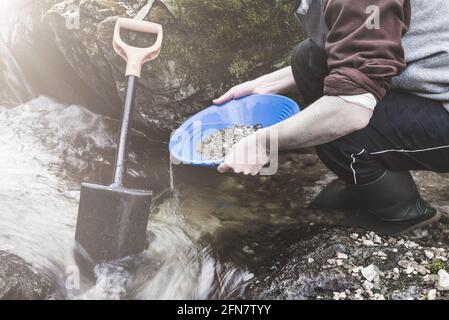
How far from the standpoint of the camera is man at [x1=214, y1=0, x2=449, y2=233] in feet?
6.22

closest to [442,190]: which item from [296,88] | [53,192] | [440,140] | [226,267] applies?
[440,140]

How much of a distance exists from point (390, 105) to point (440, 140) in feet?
0.95

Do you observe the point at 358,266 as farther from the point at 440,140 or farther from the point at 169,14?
the point at 169,14

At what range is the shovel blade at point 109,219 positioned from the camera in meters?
2.37

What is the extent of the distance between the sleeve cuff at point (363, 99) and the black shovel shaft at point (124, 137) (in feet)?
4.00

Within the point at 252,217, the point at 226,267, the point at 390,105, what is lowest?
the point at 226,267

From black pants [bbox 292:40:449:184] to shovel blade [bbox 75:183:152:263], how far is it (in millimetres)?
1039

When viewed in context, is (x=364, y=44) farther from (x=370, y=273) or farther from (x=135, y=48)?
(x=135, y=48)

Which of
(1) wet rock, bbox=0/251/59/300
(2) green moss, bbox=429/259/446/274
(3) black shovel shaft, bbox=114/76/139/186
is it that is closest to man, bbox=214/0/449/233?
(2) green moss, bbox=429/259/446/274

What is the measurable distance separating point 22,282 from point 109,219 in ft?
1.63

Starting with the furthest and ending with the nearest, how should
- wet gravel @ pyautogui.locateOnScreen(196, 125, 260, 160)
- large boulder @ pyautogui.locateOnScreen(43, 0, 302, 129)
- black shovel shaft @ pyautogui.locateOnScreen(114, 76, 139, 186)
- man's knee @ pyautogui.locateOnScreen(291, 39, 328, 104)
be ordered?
1. large boulder @ pyautogui.locateOnScreen(43, 0, 302, 129)
2. wet gravel @ pyautogui.locateOnScreen(196, 125, 260, 160)
3. man's knee @ pyautogui.locateOnScreen(291, 39, 328, 104)
4. black shovel shaft @ pyautogui.locateOnScreen(114, 76, 139, 186)

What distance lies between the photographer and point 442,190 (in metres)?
2.94

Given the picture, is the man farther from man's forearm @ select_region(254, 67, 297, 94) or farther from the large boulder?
the large boulder
